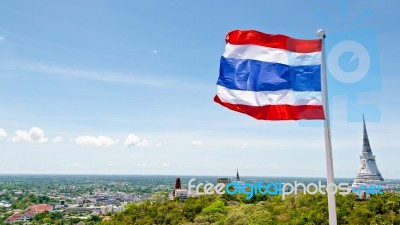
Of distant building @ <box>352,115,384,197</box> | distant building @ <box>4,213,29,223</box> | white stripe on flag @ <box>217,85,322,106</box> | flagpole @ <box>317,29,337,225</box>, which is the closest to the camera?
flagpole @ <box>317,29,337,225</box>

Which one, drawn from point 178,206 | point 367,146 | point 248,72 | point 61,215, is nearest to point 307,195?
point 178,206

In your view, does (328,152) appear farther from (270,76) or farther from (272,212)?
(272,212)

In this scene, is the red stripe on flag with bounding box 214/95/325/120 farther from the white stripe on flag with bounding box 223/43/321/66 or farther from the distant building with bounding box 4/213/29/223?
the distant building with bounding box 4/213/29/223

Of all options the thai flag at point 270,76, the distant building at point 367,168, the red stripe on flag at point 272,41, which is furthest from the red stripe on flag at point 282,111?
the distant building at point 367,168

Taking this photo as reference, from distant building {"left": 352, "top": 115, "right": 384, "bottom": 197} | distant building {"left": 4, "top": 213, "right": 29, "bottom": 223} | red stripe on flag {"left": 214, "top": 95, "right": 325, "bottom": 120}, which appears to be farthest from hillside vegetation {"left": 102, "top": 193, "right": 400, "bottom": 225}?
distant building {"left": 4, "top": 213, "right": 29, "bottom": 223}

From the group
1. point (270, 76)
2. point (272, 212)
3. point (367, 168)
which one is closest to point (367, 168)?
point (367, 168)
